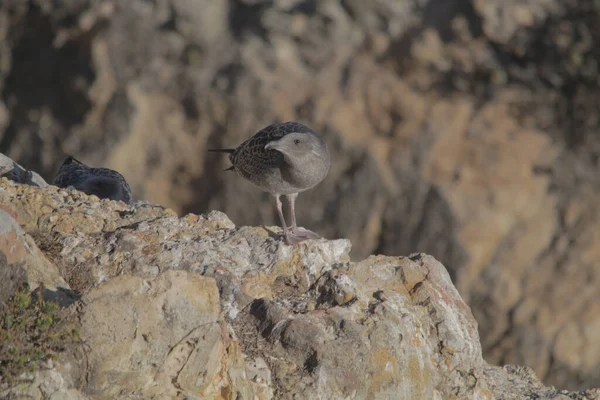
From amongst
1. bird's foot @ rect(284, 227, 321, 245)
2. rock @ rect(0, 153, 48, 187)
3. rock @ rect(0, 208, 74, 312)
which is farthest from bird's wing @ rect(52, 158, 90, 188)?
rock @ rect(0, 208, 74, 312)

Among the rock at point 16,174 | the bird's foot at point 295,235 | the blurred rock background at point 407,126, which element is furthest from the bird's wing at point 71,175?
the blurred rock background at point 407,126

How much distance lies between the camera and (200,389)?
4477 millimetres

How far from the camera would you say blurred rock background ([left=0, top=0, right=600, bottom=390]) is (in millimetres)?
12438

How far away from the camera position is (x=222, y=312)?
5.19 m

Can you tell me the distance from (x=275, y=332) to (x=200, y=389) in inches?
28.2

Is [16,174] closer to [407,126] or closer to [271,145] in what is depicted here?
[271,145]

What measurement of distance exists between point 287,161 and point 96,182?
1887 mm

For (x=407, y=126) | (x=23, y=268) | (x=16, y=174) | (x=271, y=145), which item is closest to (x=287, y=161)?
(x=271, y=145)

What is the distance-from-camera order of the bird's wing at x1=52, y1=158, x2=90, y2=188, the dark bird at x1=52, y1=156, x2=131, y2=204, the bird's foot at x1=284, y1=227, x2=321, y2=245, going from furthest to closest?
the bird's wing at x1=52, y1=158, x2=90, y2=188
the dark bird at x1=52, y1=156, x2=131, y2=204
the bird's foot at x1=284, y1=227, x2=321, y2=245

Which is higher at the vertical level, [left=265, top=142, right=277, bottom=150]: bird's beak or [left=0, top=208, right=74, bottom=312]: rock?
[left=265, top=142, right=277, bottom=150]: bird's beak

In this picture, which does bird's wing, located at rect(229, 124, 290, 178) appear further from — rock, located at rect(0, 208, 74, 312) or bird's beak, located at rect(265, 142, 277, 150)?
rock, located at rect(0, 208, 74, 312)

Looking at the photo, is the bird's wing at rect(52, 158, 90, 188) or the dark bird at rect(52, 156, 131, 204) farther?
the bird's wing at rect(52, 158, 90, 188)

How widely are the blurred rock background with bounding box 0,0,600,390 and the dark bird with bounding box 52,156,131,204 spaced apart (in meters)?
5.25

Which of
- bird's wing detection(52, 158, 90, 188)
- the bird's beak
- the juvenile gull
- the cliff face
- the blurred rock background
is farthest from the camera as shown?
the blurred rock background
